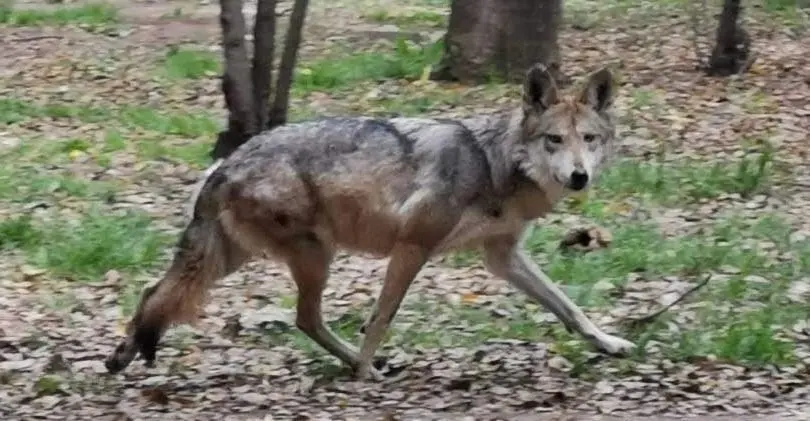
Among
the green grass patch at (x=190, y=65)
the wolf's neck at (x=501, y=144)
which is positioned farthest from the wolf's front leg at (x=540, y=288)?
the green grass patch at (x=190, y=65)

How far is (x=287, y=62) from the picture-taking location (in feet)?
33.2

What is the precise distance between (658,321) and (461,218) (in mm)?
1207

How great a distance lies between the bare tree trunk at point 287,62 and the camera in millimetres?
10039

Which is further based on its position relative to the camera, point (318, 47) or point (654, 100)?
point (318, 47)

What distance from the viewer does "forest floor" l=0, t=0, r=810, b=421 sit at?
6.04 meters

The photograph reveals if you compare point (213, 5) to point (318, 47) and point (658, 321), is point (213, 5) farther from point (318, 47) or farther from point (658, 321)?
point (658, 321)

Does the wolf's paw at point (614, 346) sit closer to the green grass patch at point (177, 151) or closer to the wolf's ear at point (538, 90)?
the wolf's ear at point (538, 90)

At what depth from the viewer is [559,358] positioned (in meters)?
6.40

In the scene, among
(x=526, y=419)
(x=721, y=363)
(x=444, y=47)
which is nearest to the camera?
(x=526, y=419)

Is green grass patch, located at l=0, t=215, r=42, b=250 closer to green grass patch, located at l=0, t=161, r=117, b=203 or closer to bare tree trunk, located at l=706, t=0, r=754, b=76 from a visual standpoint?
green grass patch, located at l=0, t=161, r=117, b=203

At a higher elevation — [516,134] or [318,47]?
[516,134]

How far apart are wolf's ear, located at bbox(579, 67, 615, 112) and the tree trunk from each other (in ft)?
22.6

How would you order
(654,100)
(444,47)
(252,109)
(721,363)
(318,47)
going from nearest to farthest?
(721,363), (252,109), (654,100), (444,47), (318,47)

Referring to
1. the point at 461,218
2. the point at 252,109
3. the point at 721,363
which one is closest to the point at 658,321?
the point at 721,363
